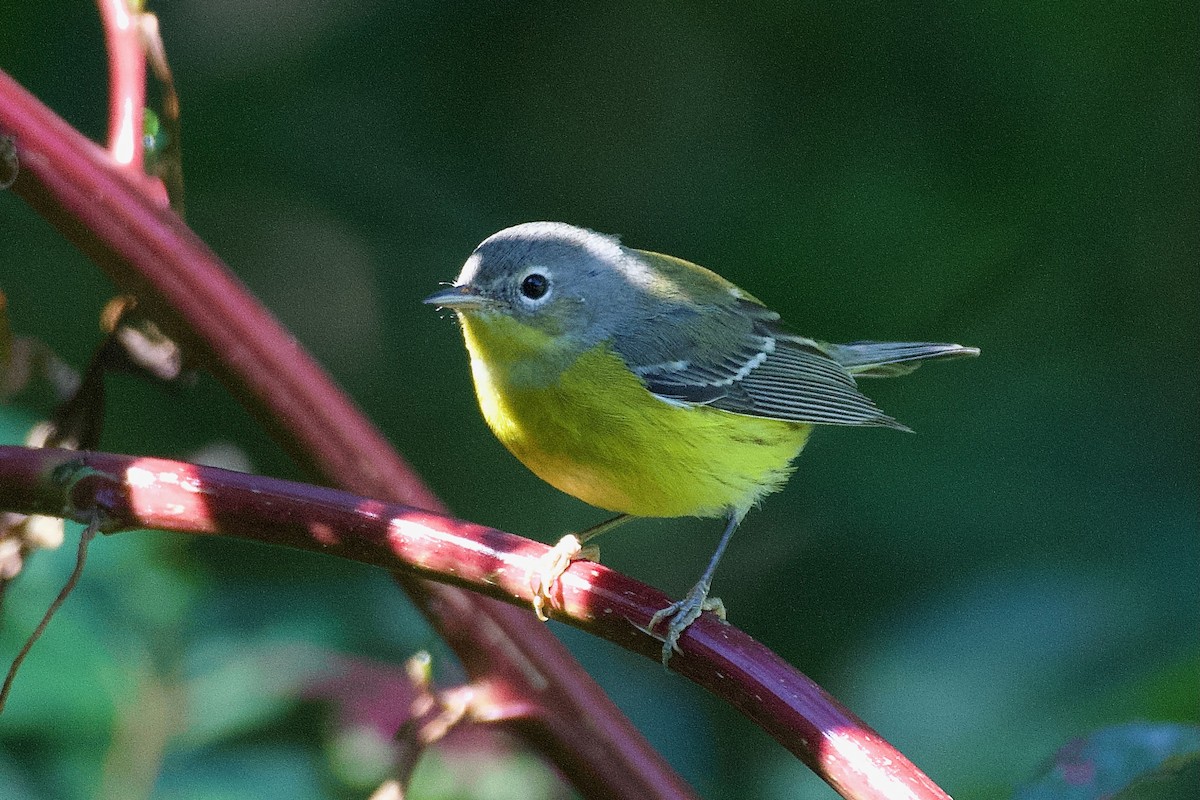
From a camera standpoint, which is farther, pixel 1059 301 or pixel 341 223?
pixel 341 223

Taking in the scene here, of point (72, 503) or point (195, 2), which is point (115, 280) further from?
point (195, 2)

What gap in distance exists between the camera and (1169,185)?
2967 mm

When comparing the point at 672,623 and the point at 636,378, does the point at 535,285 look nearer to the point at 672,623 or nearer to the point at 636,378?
the point at 636,378

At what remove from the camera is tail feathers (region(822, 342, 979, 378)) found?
110 inches

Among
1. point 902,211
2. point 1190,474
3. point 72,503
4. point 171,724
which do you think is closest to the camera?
point 72,503

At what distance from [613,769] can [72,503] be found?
0.69 meters

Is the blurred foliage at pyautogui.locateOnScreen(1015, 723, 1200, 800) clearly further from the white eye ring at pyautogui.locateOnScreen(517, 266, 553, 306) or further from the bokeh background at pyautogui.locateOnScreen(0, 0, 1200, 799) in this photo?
the white eye ring at pyautogui.locateOnScreen(517, 266, 553, 306)

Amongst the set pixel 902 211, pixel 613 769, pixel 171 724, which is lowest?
pixel 613 769

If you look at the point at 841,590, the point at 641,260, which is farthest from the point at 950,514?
the point at 641,260

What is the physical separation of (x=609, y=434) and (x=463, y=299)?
40 cm

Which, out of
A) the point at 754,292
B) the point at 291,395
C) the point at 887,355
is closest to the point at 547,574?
the point at 291,395

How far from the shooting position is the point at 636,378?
2.53m

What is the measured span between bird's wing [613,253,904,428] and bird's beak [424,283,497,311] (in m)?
0.32

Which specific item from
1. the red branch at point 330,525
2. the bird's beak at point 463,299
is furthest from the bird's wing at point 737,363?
the red branch at point 330,525
